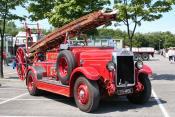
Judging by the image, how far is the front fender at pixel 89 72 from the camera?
35.8 ft

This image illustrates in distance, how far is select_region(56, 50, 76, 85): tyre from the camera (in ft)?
39.3

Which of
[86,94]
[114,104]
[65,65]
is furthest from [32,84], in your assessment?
[86,94]

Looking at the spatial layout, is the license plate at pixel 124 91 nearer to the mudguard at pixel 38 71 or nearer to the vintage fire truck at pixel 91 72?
the vintage fire truck at pixel 91 72

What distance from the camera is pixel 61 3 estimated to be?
73.0 ft

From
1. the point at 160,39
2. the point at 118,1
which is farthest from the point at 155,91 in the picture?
the point at 160,39

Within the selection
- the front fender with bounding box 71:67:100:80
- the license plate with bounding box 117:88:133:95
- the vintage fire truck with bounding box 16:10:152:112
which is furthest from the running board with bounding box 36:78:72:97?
the license plate with bounding box 117:88:133:95

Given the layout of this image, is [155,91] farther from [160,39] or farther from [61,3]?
[160,39]

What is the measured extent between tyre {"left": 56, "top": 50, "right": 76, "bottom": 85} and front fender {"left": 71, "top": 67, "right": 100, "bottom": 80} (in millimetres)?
395

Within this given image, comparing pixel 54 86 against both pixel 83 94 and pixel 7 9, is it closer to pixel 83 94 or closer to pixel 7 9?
pixel 83 94

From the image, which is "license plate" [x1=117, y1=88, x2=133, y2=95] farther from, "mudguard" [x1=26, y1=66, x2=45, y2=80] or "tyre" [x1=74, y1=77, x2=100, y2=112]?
"mudguard" [x1=26, y1=66, x2=45, y2=80]

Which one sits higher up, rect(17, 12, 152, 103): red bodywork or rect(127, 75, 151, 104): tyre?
rect(17, 12, 152, 103): red bodywork

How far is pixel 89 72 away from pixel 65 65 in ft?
5.62

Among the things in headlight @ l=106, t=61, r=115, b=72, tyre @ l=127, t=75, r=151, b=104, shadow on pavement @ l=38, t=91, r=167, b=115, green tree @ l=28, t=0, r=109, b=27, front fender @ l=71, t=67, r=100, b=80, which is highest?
green tree @ l=28, t=0, r=109, b=27

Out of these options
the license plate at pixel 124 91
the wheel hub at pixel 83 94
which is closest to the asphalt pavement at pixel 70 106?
the wheel hub at pixel 83 94
